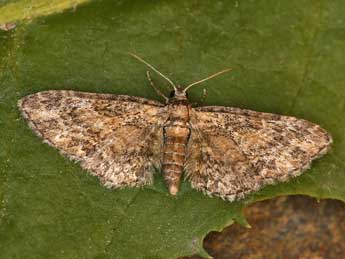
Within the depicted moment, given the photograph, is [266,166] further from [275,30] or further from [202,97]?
[275,30]

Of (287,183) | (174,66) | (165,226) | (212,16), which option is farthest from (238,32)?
(165,226)

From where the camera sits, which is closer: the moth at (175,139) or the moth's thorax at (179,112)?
the moth at (175,139)

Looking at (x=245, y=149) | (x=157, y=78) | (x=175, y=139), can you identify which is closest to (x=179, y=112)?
(x=175, y=139)

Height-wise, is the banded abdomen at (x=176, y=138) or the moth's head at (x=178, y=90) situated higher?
the moth's head at (x=178, y=90)

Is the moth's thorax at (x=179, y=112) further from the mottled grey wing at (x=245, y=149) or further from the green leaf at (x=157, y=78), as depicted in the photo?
the green leaf at (x=157, y=78)

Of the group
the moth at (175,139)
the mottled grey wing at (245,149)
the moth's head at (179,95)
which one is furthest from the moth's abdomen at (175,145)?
the moth's head at (179,95)

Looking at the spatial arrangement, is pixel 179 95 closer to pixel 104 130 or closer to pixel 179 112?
pixel 179 112

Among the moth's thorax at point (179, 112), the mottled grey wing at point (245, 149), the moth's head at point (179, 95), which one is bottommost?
the mottled grey wing at point (245, 149)

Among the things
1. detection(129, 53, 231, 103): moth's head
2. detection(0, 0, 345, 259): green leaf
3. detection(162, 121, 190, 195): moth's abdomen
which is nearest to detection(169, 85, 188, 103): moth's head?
detection(129, 53, 231, 103): moth's head
